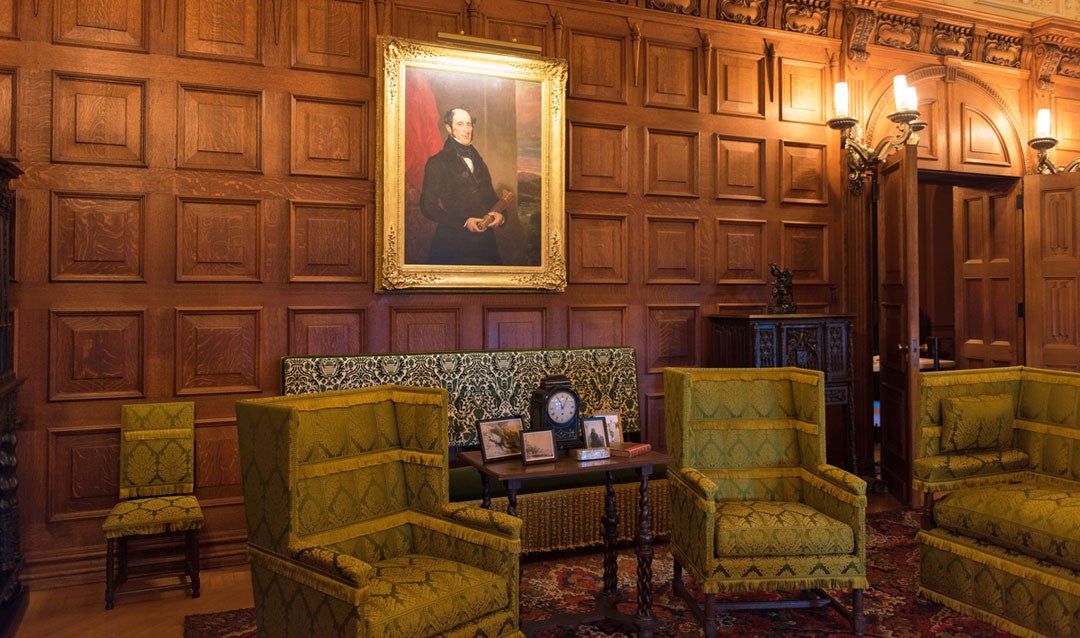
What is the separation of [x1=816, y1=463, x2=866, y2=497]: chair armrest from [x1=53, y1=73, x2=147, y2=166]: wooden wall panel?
3.76 meters

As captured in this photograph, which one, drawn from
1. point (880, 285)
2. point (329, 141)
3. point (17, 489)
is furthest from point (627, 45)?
point (17, 489)

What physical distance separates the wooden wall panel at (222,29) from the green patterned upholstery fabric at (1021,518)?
168 inches

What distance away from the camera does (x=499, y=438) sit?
3.38 m

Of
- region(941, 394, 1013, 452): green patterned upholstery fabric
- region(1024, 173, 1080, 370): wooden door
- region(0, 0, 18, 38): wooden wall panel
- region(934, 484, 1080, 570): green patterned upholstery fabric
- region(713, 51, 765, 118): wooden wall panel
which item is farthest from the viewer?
region(1024, 173, 1080, 370): wooden door

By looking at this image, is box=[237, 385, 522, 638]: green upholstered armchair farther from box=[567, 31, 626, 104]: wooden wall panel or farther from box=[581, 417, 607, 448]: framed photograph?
box=[567, 31, 626, 104]: wooden wall panel

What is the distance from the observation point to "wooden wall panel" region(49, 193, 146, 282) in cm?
396

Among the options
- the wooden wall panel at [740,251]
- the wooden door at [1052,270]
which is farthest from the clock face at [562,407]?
the wooden door at [1052,270]

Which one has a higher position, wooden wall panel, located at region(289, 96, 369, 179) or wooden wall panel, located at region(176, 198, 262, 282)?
wooden wall panel, located at region(289, 96, 369, 179)

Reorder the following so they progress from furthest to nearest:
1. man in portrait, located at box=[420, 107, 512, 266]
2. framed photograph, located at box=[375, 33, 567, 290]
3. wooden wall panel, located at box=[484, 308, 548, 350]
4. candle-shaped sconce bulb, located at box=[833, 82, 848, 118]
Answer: candle-shaped sconce bulb, located at box=[833, 82, 848, 118] → wooden wall panel, located at box=[484, 308, 548, 350] → man in portrait, located at box=[420, 107, 512, 266] → framed photograph, located at box=[375, 33, 567, 290]

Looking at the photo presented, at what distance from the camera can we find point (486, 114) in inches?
185

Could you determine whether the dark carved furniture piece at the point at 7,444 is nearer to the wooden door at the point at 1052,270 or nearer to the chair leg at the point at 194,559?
the chair leg at the point at 194,559

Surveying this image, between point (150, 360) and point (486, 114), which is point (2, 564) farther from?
point (486, 114)

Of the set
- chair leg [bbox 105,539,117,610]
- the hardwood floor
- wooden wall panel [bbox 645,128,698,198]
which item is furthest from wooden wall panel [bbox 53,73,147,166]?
wooden wall panel [bbox 645,128,698,198]

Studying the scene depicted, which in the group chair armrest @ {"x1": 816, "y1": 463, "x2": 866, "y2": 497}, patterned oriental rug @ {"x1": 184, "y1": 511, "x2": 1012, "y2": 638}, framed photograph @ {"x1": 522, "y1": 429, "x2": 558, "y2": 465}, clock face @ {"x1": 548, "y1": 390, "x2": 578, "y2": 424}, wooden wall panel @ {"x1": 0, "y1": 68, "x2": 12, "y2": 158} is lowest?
patterned oriental rug @ {"x1": 184, "y1": 511, "x2": 1012, "y2": 638}
